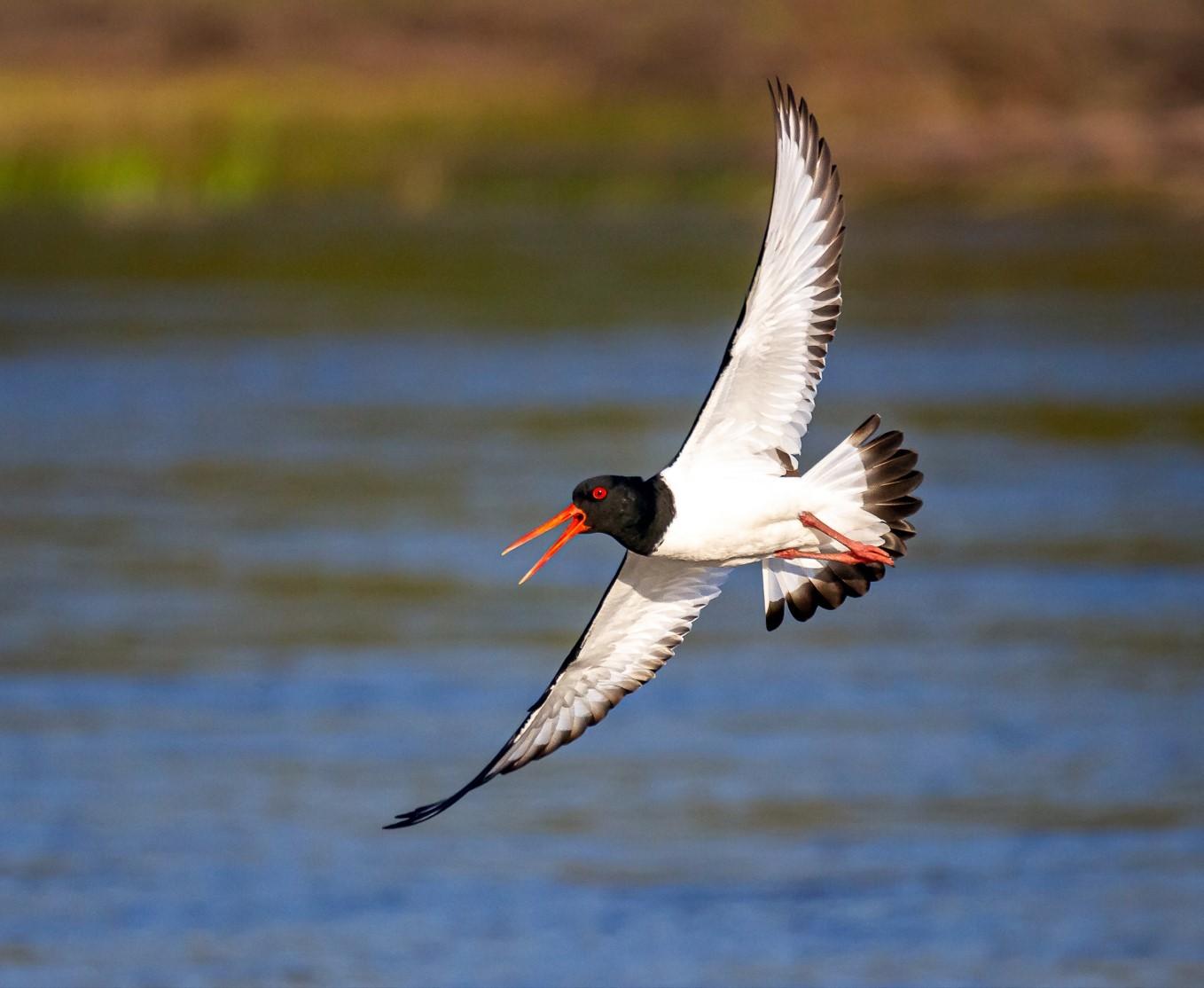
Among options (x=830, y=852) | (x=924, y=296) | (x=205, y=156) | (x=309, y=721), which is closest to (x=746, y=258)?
(x=924, y=296)

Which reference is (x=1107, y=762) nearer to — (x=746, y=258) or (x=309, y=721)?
(x=309, y=721)

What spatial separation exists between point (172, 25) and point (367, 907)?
28.2 metres

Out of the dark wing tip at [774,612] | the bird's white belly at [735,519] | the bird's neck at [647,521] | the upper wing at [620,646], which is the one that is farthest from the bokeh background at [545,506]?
the bird's neck at [647,521]

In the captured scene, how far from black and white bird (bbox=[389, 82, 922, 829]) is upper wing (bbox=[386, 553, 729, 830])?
0.43 ft

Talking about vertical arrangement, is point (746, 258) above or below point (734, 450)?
above

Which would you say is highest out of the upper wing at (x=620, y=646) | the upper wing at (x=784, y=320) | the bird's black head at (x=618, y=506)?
the upper wing at (x=784, y=320)

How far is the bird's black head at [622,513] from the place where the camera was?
779 centimetres

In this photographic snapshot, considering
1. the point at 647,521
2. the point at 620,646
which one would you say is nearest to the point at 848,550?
the point at 647,521

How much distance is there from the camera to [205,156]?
114ft

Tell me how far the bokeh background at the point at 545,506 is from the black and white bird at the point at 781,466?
2.47 m

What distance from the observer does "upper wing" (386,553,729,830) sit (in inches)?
332

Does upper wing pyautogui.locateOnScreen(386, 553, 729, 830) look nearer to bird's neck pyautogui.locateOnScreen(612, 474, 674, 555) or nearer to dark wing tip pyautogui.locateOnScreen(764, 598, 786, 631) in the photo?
dark wing tip pyautogui.locateOnScreen(764, 598, 786, 631)

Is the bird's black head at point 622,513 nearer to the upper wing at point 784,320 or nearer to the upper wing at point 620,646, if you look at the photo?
the upper wing at point 784,320

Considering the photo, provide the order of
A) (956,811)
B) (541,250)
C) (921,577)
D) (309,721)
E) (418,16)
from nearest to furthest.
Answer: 1. (956,811)
2. (309,721)
3. (921,577)
4. (541,250)
5. (418,16)
